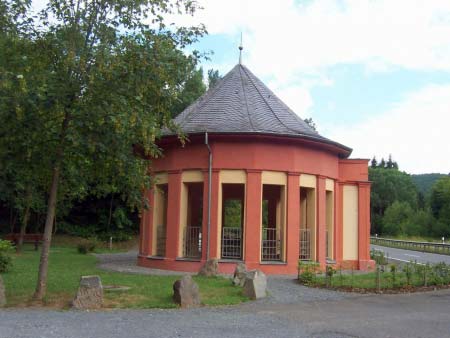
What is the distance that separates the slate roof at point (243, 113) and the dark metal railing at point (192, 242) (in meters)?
3.81

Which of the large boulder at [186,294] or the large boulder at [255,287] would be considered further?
the large boulder at [255,287]

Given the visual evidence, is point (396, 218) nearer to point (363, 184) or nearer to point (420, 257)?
point (420, 257)

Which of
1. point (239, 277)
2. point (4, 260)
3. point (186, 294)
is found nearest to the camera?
point (186, 294)

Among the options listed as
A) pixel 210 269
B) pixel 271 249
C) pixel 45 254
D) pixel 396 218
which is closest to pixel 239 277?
pixel 210 269

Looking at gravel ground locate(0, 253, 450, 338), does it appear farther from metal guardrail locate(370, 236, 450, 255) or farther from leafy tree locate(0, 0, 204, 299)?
metal guardrail locate(370, 236, 450, 255)

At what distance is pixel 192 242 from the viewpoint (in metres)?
19.5

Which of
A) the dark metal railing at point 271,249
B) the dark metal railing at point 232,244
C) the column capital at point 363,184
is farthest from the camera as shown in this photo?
the column capital at point 363,184

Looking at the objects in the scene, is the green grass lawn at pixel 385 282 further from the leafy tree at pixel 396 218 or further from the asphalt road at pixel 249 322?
the leafy tree at pixel 396 218

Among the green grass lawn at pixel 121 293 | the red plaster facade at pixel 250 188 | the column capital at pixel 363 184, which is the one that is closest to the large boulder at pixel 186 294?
the green grass lawn at pixel 121 293

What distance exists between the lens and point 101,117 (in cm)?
1029

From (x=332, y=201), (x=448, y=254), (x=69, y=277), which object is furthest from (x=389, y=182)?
(x=69, y=277)

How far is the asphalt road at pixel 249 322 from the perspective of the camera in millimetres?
8102

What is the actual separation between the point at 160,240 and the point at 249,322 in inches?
455

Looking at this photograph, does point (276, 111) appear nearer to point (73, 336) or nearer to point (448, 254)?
point (73, 336)
